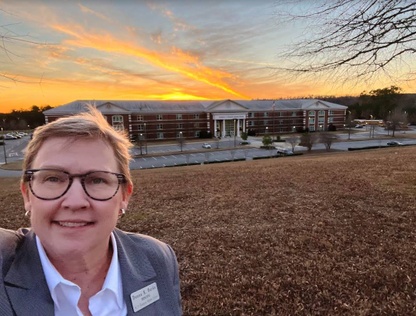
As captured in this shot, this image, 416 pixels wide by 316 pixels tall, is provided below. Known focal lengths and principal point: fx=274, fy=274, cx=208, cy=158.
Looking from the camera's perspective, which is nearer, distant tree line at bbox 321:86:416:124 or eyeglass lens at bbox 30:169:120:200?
eyeglass lens at bbox 30:169:120:200

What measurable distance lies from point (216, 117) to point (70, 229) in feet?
206

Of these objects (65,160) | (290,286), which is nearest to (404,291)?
(290,286)

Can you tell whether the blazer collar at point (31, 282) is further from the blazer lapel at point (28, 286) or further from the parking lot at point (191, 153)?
the parking lot at point (191, 153)

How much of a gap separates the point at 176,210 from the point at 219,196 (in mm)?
1415

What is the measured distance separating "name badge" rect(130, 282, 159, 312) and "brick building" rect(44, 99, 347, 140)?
52172mm

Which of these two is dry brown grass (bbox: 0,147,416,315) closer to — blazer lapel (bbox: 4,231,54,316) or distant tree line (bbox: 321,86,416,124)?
blazer lapel (bbox: 4,231,54,316)

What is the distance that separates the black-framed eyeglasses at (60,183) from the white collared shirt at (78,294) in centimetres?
24

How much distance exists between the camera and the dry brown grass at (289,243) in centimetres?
284

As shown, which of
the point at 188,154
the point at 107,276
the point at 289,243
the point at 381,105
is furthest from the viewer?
the point at 381,105

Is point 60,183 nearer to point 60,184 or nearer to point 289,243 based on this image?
point 60,184

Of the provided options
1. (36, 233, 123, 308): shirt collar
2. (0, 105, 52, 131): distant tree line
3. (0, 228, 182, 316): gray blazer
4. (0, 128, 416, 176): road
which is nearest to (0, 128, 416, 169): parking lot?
(0, 128, 416, 176): road

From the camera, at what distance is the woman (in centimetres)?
115

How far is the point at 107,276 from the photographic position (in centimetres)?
135

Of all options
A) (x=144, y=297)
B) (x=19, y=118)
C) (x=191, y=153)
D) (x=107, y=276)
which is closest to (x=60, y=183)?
(x=107, y=276)
